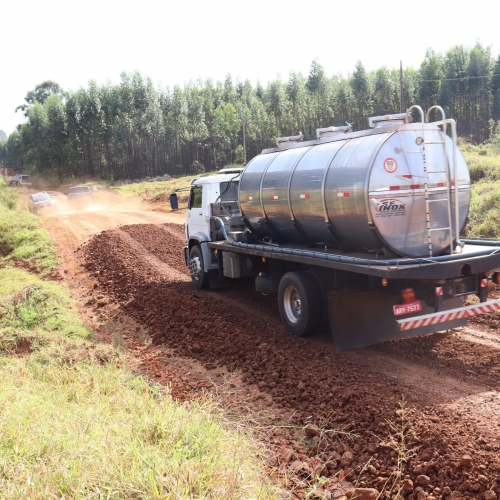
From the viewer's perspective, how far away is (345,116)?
7038cm

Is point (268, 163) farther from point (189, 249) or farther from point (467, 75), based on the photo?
point (467, 75)

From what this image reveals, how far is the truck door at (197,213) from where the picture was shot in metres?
12.4

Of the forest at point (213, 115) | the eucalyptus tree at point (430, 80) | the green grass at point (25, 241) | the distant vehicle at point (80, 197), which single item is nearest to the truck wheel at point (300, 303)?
the green grass at point (25, 241)

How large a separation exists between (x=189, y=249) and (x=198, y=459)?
9.21 meters

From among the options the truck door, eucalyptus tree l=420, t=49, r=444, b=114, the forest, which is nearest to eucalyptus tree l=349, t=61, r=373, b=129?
the forest

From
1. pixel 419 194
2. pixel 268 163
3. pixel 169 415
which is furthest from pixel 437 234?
pixel 169 415

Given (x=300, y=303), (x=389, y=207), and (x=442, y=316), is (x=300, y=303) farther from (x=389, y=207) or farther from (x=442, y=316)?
(x=442, y=316)

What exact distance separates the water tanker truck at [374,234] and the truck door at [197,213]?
2591 millimetres

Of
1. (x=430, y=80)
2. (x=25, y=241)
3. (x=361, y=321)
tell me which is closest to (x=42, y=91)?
(x=430, y=80)

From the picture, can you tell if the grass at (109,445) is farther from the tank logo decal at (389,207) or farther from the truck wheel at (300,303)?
the tank logo decal at (389,207)

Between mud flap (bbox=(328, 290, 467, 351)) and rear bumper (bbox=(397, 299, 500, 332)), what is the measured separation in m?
0.88

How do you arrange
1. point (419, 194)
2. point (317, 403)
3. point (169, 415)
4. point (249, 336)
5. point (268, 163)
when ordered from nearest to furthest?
point (169, 415) → point (317, 403) → point (419, 194) → point (249, 336) → point (268, 163)

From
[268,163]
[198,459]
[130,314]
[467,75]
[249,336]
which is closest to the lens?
[198,459]

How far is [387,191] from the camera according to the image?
725 cm
